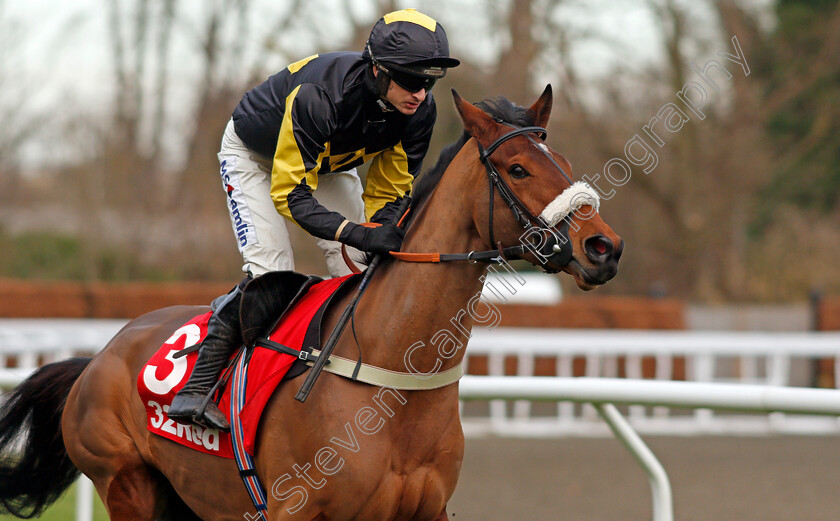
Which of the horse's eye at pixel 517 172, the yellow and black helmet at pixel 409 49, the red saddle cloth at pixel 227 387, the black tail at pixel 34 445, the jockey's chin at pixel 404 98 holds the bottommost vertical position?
the black tail at pixel 34 445

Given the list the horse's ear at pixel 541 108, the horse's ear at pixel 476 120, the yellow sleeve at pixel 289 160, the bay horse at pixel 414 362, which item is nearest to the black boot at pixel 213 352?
the bay horse at pixel 414 362

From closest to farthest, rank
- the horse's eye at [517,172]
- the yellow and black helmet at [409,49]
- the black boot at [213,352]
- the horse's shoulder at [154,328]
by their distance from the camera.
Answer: the horse's eye at [517,172]
the yellow and black helmet at [409,49]
the black boot at [213,352]
the horse's shoulder at [154,328]

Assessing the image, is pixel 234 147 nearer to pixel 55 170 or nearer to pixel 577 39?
pixel 577 39

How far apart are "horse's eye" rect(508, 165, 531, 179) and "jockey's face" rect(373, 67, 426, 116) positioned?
487 mm

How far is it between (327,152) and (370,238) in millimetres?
437

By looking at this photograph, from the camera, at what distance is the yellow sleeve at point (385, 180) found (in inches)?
130

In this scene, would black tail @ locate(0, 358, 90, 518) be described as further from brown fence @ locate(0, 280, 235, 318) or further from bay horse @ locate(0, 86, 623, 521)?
brown fence @ locate(0, 280, 235, 318)

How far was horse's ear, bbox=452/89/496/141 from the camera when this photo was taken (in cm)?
261

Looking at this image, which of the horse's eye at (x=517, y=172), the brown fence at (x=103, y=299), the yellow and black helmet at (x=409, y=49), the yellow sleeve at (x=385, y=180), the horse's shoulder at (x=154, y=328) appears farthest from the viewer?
the brown fence at (x=103, y=299)

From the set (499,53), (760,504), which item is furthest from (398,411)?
(499,53)

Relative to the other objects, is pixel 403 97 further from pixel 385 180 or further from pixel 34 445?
pixel 34 445

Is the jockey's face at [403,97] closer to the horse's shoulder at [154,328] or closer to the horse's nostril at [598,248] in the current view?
the horse's nostril at [598,248]

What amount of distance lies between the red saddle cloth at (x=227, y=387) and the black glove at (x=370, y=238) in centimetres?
21

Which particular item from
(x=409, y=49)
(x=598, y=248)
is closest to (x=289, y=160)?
(x=409, y=49)
